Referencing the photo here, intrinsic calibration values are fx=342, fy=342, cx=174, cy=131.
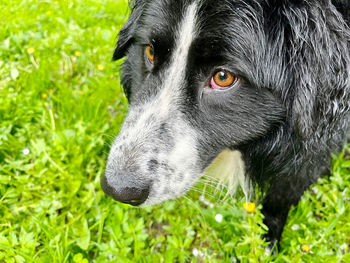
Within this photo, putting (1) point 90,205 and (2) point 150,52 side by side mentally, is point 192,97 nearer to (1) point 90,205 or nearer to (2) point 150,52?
(2) point 150,52

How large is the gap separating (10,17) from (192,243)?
10.0 feet

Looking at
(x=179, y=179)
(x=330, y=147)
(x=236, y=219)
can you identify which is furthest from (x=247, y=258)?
(x=330, y=147)

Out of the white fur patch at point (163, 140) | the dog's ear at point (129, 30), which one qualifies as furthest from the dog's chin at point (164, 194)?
the dog's ear at point (129, 30)

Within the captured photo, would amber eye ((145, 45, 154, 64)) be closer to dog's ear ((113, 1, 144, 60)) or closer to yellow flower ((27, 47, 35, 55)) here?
dog's ear ((113, 1, 144, 60))

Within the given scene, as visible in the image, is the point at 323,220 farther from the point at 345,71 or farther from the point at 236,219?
the point at 345,71

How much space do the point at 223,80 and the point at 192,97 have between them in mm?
174

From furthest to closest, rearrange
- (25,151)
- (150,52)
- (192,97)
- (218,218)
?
(25,151) → (218,218) → (150,52) → (192,97)

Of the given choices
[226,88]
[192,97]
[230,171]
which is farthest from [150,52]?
[230,171]

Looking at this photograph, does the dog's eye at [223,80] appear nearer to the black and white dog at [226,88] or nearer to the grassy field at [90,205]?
the black and white dog at [226,88]

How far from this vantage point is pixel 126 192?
161cm

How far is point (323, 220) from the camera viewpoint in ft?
7.73

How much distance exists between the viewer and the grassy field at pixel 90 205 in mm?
2059

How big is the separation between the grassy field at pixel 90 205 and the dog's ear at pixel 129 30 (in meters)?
0.63

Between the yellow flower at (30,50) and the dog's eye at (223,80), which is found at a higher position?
the dog's eye at (223,80)
